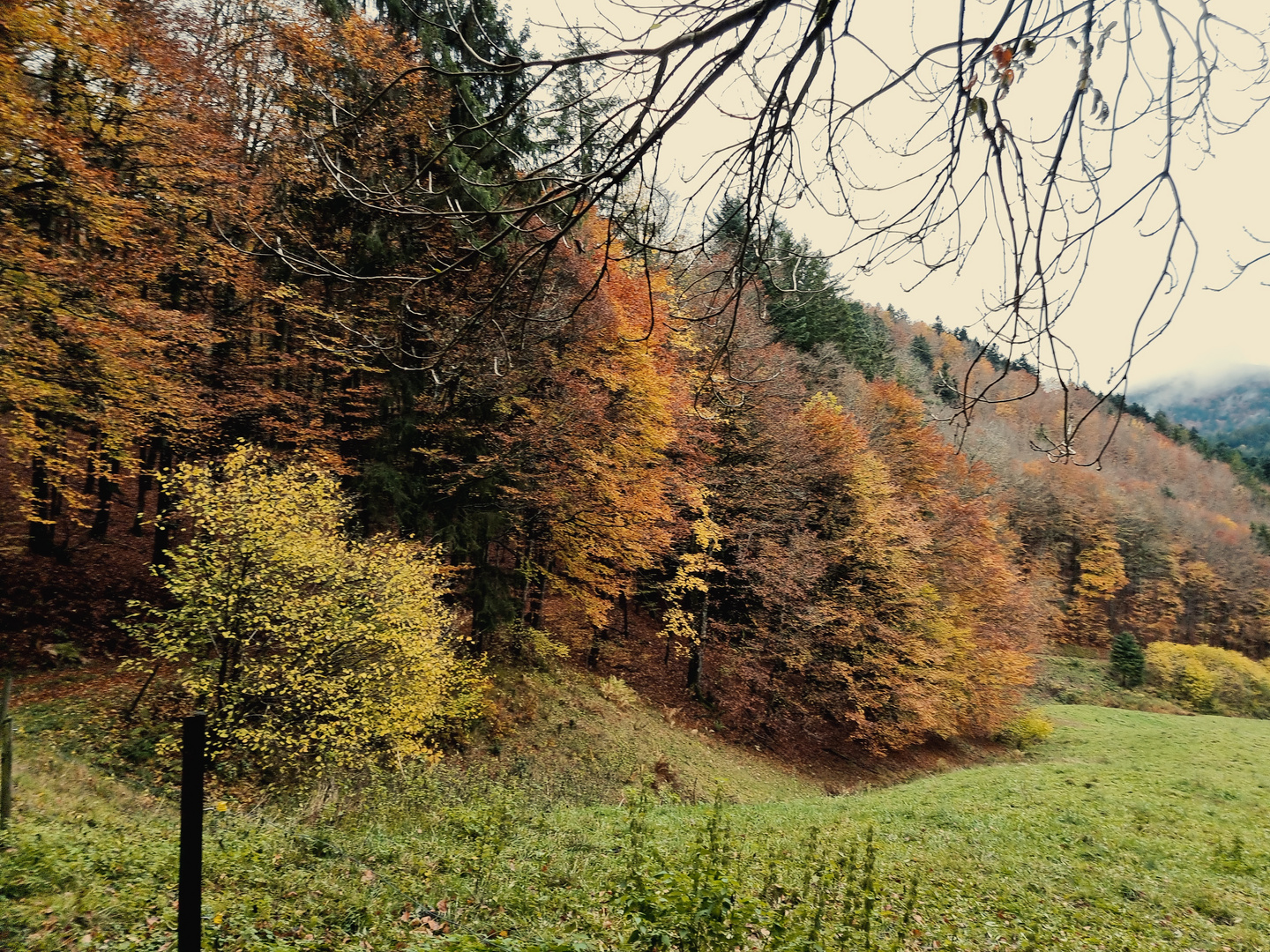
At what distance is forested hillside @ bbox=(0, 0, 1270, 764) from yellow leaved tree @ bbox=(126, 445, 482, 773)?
70 mm

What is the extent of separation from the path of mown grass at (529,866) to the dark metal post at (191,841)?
2.50 metres

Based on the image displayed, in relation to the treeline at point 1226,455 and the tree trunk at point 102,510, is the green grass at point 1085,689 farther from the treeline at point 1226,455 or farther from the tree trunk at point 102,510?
the treeline at point 1226,455

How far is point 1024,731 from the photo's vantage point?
23.5 metres

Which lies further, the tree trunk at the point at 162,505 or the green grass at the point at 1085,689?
the green grass at the point at 1085,689

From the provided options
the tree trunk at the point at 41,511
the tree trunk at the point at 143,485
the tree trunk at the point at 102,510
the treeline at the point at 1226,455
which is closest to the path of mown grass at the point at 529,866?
the tree trunk at the point at 41,511

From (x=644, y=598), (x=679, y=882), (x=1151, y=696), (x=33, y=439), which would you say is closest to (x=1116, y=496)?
(x=1151, y=696)

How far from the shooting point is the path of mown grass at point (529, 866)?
13.2 ft

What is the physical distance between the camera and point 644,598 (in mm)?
22031

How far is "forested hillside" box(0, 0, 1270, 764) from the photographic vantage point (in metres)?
8.70

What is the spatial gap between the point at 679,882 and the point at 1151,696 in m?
45.9

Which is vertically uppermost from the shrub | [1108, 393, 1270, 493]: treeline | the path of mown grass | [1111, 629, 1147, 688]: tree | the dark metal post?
[1108, 393, 1270, 493]: treeline

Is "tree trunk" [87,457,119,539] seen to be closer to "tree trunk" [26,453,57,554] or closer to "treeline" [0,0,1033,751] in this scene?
"treeline" [0,0,1033,751]

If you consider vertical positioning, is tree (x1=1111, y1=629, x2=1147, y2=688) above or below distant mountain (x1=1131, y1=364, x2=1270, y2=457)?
below

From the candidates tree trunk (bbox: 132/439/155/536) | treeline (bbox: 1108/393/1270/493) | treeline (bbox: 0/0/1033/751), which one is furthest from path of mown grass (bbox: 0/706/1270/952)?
treeline (bbox: 1108/393/1270/493)
